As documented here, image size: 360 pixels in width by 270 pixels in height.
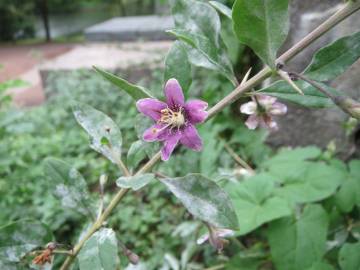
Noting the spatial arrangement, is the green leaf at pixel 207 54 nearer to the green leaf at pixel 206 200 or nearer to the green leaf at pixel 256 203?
the green leaf at pixel 206 200

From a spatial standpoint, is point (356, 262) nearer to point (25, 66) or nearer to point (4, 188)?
point (4, 188)

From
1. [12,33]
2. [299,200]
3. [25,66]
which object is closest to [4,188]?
[299,200]

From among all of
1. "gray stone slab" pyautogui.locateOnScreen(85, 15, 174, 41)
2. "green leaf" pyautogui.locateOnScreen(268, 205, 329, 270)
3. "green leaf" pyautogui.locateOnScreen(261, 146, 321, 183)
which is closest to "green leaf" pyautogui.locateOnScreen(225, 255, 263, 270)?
"green leaf" pyautogui.locateOnScreen(268, 205, 329, 270)

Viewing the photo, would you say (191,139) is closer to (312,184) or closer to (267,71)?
(267,71)

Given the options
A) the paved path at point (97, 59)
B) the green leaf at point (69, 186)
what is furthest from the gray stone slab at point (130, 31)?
the green leaf at point (69, 186)

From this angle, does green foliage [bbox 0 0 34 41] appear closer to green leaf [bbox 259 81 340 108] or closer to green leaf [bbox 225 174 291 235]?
green leaf [bbox 225 174 291 235]

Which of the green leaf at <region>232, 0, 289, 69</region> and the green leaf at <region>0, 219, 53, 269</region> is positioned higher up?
the green leaf at <region>232, 0, 289, 69</region>

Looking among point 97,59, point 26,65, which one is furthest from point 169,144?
point 26,65
